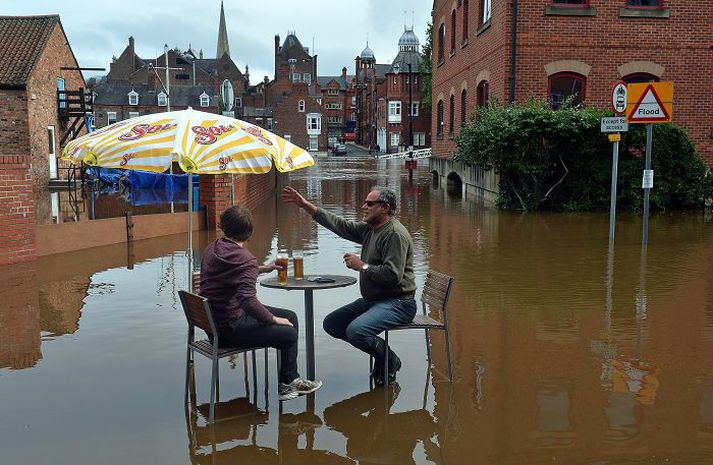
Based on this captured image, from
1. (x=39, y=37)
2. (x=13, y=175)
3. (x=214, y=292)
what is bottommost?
(x=214, y=292)

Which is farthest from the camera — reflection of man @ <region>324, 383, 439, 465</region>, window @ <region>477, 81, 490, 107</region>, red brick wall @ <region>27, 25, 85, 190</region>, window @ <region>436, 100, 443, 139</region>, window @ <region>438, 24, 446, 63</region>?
window @ <region>436, 100, 443, 139</region>

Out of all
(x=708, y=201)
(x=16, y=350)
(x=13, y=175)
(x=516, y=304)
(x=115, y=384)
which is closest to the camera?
(x=115, y=384)

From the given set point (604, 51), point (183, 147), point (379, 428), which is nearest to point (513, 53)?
point (604, 51)

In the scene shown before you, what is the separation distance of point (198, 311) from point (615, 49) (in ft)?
57.7

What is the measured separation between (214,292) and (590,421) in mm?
2755

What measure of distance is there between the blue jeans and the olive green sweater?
3.0 inches

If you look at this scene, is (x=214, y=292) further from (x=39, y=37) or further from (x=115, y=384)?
(x=39, y=37)

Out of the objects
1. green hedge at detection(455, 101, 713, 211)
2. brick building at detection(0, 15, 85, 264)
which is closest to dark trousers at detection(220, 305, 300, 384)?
green hedge at detection(455, 101, 713, 211)

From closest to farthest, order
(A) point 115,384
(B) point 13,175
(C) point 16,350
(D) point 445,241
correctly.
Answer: (A) point 115,384, (C) point 16,350, (B) point 13,175, (D) point 445,241

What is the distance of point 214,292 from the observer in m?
4.95

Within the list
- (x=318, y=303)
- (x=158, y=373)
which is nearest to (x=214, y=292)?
(x=158, y=373)

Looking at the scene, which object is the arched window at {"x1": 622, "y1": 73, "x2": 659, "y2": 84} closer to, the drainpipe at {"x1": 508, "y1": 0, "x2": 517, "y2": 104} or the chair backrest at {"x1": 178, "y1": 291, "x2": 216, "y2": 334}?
the drainpipe at {"x1": 508, "y1": 0, "x2": 517, "y2": 104}

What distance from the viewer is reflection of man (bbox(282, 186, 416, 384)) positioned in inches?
211

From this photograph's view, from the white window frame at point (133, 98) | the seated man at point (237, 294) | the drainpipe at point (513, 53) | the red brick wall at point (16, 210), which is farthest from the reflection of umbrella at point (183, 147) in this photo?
the white window frame at point (133, 98)
